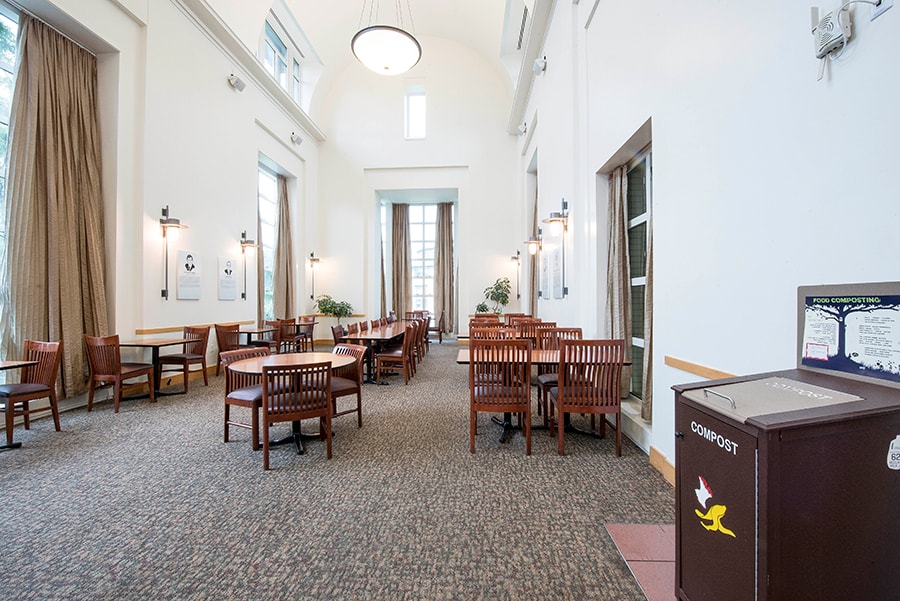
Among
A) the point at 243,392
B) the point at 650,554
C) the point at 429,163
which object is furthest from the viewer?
the point at 429,163

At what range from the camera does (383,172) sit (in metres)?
11.0

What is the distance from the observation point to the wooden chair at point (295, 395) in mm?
2785

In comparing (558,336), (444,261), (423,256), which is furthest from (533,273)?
(423,256)

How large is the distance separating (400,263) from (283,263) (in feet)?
14.0

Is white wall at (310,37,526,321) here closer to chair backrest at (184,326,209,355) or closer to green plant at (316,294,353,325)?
green plant at (316,294,353,325)

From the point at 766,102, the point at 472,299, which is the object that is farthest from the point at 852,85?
the point at 472,299

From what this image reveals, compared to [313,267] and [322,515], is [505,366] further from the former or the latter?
[313,267]

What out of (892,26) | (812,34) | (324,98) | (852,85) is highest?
(324,98)

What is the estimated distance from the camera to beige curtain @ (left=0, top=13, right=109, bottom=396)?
3.98 m

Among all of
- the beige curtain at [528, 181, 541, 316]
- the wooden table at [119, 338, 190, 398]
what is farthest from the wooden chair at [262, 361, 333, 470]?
the beige curtain at [528, 181, 541, 316]

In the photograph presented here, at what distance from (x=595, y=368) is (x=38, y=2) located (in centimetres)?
653

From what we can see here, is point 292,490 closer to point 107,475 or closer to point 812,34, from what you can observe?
point 107,475

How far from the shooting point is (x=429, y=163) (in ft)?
35.4

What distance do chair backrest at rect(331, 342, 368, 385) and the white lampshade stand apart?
4670 mm
